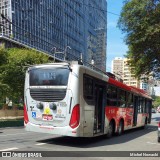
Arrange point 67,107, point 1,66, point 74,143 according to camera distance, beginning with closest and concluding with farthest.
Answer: point 67,107 → point 74,143 → point 1,66

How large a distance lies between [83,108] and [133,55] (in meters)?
20.3

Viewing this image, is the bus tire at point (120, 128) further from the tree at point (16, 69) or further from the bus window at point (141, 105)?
the tree at point (16, 69)

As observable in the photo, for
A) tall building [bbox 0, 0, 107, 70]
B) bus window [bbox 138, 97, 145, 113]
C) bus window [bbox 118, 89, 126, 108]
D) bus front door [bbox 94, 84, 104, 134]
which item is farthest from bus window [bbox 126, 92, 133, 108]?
tall building [bbox 0, 0, 107, 70]

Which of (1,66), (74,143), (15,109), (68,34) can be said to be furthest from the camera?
(68,34)

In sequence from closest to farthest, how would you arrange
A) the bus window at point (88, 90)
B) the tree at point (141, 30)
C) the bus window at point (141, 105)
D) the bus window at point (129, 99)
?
the bus window at point (88, 90), the bus window at point (129, 99), the bus window at point (141, 105), the tree at point (141, 30)

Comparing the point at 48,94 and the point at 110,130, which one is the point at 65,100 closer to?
the point at 48,94

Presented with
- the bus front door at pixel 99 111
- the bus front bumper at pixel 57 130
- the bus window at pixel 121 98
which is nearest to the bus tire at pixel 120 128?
the bus window at pixel 121 98

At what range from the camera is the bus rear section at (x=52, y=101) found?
1341cm

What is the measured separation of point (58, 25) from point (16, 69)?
2412 inches

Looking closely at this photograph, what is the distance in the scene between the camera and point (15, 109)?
53312 millimetres

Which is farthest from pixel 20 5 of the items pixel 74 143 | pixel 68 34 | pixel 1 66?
pixel 74 143

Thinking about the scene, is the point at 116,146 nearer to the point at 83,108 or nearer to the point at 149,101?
the point at 83,108

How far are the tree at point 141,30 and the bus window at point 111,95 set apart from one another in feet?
33.5

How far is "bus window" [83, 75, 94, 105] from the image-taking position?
14070 millimetres
